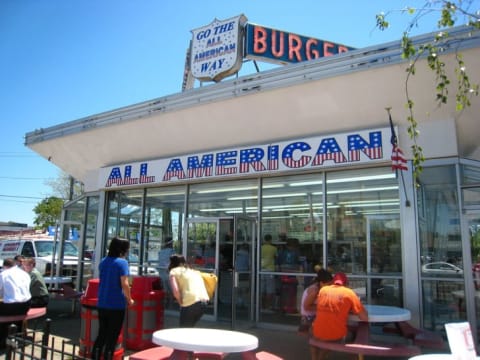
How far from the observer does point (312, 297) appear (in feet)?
19.5

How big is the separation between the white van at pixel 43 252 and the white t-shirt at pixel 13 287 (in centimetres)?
661

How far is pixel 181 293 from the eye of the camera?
5980 millimetres

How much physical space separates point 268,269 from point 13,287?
→ 4.65 metres

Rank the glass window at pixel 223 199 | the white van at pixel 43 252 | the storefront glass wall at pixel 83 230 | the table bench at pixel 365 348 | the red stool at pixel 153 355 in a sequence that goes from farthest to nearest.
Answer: the white van at pixel 43 252, the storefront glass wall at pixel 83 230, the glass window at pixel 223 199, the table bench at pixel 365 348, the red stool at pixel 153 355

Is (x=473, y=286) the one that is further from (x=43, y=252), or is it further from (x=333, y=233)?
(x=43, y=252)

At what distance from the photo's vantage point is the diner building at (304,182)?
7.02 m

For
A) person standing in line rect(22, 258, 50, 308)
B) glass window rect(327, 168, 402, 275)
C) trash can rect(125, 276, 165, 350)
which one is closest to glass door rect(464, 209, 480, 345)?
glass window rect(327, 168, 402, 275)

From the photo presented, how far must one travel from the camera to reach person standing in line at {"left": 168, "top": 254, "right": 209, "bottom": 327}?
5.95 meters

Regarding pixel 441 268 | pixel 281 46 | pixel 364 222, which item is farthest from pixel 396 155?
pixel 281 46

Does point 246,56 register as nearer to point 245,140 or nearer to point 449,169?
point 245,140

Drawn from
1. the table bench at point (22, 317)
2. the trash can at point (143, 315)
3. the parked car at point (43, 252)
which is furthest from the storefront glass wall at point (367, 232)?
the parked car at point (43, 252)

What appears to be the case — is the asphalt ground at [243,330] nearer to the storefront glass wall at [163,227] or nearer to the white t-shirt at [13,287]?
the white t-shirt at [13,287]

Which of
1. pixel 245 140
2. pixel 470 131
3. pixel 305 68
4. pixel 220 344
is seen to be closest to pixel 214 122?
pixel 245 140

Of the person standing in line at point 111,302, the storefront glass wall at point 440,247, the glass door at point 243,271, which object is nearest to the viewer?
the person standing in line at point 111,302
